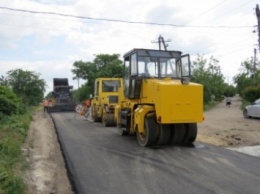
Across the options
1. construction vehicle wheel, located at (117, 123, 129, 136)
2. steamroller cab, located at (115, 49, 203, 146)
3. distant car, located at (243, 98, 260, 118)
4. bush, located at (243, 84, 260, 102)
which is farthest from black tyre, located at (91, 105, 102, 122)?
bush, located at (243, 84, 260, 102)

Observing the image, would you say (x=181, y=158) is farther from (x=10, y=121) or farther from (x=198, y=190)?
(x=10, y=121)

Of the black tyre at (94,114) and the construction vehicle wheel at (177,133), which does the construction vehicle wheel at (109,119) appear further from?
the construction vehicle wheel at (177,133)

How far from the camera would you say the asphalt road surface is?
23.9 ft

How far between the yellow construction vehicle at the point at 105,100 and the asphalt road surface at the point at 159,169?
23.0ft

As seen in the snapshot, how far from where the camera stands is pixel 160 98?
37.8 ft

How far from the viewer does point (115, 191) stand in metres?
7.12

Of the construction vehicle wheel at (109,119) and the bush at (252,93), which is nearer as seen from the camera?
the construction vehicle wheel at (109,119)

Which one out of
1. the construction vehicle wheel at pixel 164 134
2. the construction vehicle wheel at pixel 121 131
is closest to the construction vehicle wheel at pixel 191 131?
the construction vehicle wheel at pixel 164 134

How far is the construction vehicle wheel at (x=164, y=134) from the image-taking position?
474 inches

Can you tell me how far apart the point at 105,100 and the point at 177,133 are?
29.0 ft

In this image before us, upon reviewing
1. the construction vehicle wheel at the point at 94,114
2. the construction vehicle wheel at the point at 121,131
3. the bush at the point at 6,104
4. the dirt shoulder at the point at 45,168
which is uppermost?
the bush at the point at 6,104

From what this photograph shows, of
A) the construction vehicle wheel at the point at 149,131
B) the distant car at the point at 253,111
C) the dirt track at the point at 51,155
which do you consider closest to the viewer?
the dirt track at the point at 51,155

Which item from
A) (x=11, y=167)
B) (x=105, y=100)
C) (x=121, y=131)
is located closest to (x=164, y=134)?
(x=121, y=131)

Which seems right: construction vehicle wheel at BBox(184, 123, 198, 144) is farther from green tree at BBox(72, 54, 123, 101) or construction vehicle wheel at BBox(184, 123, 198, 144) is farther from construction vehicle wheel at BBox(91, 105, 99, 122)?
green tree at BBox(72, 54, 123, 101)
